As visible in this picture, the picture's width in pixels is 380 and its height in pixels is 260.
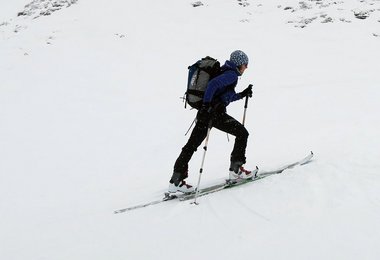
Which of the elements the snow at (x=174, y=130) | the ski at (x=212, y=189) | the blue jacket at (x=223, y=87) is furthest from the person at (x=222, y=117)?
the snow at (x=174, y=130)

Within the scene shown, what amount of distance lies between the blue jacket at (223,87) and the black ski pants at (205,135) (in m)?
0.32

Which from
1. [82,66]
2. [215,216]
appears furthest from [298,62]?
[215,216]

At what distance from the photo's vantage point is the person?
6535 millimetres

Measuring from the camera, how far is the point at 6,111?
588 inches

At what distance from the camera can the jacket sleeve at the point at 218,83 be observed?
21.1 ft

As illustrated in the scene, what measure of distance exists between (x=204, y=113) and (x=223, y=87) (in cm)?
56

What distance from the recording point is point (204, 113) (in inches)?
270

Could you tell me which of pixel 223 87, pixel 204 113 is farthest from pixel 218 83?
pixel 204 113

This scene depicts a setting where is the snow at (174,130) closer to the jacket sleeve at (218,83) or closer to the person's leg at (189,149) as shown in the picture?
the person's leg at (189,149)

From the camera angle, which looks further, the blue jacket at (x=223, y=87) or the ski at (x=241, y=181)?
the ski at (x=241, y=181)

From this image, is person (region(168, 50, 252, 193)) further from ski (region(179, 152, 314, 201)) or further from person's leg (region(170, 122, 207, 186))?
ski (region(179, 152, 314, 201))

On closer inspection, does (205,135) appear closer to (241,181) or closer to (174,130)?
(241,181)

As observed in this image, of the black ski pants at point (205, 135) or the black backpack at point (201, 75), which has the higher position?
the black backpack at point (201, 75)

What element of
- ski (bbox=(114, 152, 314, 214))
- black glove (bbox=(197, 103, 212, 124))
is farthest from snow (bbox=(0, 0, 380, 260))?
black glove (bbox=(197, 103, 212, 124))
